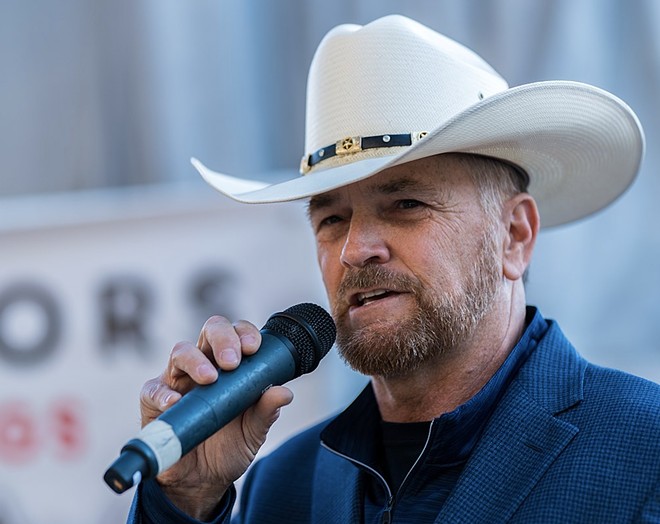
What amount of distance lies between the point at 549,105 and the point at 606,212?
3.95 feet

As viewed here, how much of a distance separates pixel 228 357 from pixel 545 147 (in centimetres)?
101

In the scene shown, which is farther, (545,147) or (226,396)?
(545,147)

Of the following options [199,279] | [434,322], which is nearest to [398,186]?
[434,322]

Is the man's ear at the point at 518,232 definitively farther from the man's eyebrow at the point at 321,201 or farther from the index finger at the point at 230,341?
the index finger at the point at 230,341

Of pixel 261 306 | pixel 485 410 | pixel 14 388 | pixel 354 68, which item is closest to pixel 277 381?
pixel 485 410

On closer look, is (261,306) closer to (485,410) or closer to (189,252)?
(189,252)

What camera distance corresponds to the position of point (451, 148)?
6.22 feet

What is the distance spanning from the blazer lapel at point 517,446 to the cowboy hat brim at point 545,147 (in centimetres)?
53

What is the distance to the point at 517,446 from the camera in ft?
5.73

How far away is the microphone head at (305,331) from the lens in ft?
5.41

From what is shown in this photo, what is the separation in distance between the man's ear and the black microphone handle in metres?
0.68

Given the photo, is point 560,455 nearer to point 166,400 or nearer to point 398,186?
point 398,186

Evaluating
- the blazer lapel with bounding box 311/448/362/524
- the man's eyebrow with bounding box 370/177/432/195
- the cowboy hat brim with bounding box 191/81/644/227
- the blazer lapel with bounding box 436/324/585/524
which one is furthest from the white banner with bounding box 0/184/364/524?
the blazer lapel with bounding box 436/324/585/524

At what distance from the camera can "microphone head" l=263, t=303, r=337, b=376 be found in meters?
1.65
